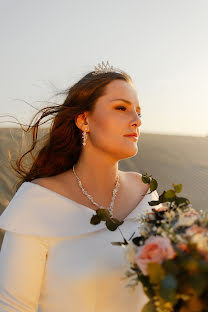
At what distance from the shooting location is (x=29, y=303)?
2.63 m

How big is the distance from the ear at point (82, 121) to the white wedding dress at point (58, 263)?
785 mm

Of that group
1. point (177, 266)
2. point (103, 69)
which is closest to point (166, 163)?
point (103, 69)

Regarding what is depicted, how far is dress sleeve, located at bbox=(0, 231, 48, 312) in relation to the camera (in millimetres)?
2559

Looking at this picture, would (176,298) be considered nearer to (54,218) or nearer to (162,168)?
(54,218)

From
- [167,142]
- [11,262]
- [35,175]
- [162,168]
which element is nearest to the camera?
[11,262]

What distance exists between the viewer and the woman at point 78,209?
2.63 metres

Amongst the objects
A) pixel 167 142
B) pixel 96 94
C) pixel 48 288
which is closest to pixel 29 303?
pixel 48 288

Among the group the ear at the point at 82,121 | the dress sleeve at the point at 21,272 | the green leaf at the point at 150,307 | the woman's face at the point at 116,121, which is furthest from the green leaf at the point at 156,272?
the ear at the point at 82,121

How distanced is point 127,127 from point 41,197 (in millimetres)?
854

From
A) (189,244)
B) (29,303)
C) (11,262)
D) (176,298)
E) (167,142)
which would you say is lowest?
(167,142)

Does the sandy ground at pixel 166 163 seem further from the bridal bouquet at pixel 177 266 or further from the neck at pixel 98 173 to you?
the bridal bouquet at pixel 177 266

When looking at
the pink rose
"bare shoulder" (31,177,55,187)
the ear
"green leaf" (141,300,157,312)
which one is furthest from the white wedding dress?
the pink rose

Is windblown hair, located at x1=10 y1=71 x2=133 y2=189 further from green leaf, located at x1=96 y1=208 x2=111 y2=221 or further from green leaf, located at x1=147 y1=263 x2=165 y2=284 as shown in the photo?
green leaf, located at x1=147 y1=263 x2=165 y2=284

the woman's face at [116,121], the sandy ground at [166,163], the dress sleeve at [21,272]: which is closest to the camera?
the dress sleeve at [21,272]
